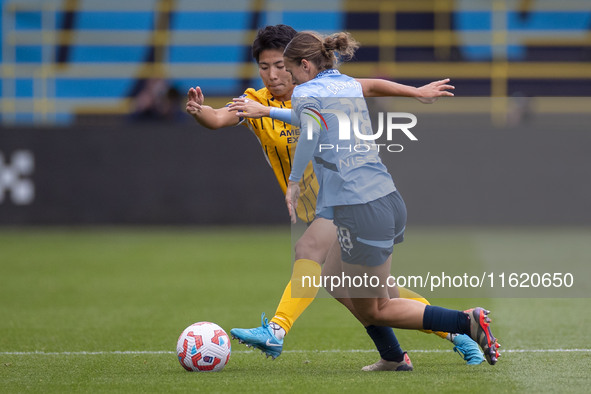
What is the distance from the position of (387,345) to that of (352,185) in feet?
3.59

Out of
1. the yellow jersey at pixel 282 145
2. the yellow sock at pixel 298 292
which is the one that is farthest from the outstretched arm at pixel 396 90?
the yellow sock at pixel 298 292

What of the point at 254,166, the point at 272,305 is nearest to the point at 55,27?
the point at 254,166

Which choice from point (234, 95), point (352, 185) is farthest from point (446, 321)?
point (234, 95)

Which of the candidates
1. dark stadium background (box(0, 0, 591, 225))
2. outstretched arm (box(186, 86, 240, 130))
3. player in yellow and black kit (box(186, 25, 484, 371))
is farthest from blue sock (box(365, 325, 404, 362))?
dark stadium background (box(0, 0, 591, 225))

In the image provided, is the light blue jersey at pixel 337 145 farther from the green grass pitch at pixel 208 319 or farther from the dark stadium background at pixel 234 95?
the dark stadium background at pixel 234 95

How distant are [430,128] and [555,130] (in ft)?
6.89

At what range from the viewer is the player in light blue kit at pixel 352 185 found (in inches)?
197

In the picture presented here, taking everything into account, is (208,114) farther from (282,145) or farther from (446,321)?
(446,321)

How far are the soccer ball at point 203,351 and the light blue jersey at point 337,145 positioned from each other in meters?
1.12

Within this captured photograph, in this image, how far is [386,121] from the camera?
249 inches

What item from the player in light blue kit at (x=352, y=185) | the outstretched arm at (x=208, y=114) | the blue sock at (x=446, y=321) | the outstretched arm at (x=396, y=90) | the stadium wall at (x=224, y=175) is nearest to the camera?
the player in light blue kit at (x=352, y=185)

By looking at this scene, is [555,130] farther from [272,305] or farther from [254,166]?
[272,305]

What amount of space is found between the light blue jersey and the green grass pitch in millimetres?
1031

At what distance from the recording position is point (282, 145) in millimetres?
6195
